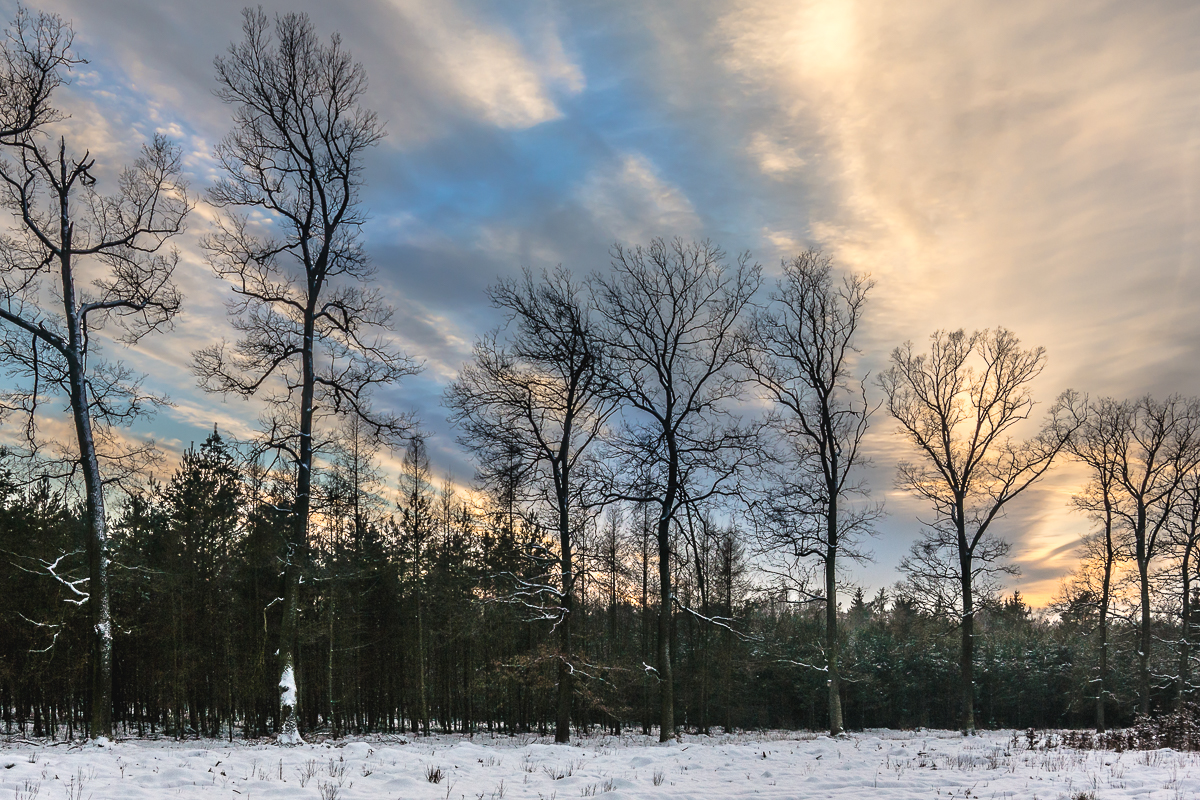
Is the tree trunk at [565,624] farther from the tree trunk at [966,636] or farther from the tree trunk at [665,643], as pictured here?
the tree trunk at [966,636]

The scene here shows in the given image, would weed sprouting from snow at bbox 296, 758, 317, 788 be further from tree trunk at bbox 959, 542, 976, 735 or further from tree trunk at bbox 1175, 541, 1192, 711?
tree trunk at bbox 1175, 541, 1192, 711

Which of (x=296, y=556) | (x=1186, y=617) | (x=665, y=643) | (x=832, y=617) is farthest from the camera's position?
(x=1186, y=617)

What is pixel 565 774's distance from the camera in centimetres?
1177

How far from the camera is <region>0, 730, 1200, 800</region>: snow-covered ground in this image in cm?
859

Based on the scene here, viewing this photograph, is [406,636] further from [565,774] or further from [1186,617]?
[1186,617]

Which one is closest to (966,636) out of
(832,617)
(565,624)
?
(832,617)

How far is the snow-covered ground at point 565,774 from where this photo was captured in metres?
8.59

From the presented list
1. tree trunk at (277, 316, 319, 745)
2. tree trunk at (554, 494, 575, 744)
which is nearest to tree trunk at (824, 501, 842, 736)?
tree trunk at (554, 494, 575, 744)

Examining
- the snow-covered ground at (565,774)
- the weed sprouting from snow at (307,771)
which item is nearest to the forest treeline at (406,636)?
the snow-covered ground at (565,774)

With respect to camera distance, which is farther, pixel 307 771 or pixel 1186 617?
pixel 1186 617

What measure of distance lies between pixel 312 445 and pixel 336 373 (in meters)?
2.04

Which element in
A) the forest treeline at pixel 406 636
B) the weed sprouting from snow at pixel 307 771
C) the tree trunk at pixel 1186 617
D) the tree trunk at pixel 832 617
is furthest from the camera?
the tree trunk at pixel 1186 617

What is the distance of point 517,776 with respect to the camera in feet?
37.6

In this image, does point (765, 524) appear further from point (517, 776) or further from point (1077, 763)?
point (517, 776)
